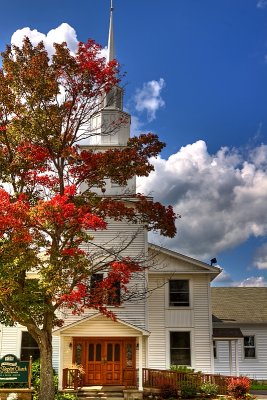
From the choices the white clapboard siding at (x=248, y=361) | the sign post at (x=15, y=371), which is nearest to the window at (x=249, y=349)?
the white clapboard siding at (x=248, y=361)

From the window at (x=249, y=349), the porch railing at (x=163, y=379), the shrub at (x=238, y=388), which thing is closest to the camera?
the shrub at (x=238, y=388)

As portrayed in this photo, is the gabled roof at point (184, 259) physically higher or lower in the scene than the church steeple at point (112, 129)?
lower

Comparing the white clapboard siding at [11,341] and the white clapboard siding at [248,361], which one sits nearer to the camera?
the white clapboard siding at [11,341]

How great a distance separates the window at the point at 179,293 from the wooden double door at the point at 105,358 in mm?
3586

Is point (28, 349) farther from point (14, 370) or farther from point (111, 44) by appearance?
point (111, 44)

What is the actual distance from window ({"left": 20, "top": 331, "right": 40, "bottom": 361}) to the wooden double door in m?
2.47

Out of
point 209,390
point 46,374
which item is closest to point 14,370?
point 46,374

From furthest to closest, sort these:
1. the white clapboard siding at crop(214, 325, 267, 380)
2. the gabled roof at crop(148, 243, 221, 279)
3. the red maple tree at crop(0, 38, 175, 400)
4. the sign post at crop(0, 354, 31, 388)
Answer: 1. the white clapboard siding at crop(214, 325, 267, 380)
2. the gabled roof at crop(148, 243, 221, 279)
3. the sign post at crop(0, 354, 31, 388)
4. the red maple tree at crop(0, 38, 175, 400)

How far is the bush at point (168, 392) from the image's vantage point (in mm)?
21703

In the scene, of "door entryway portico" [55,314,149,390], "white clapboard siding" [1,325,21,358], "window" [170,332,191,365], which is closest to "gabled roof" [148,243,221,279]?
"window" [170,332,191,365]

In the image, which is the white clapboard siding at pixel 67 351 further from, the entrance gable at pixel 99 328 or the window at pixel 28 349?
the window at pixel 28 349

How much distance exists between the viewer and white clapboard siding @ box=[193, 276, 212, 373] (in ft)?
84.6

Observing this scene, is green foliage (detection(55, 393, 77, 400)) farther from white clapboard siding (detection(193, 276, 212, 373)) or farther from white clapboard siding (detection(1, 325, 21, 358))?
white clapboard siding (detection(193, 276, 212, 373))

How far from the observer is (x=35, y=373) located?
23.1 m
